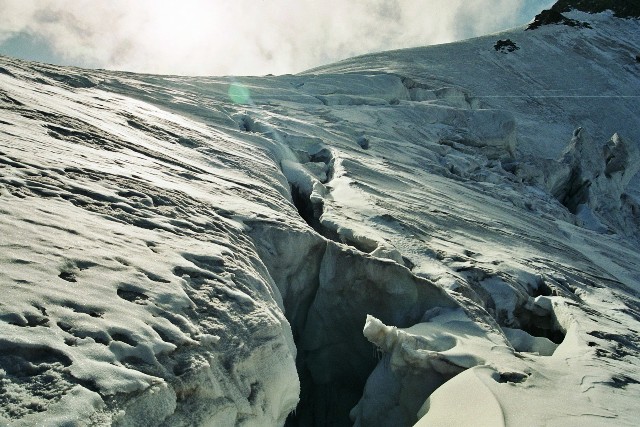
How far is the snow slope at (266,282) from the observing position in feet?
7.80

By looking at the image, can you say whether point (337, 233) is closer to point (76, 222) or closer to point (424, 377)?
point (424, 377)

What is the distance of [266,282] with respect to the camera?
3963 mm

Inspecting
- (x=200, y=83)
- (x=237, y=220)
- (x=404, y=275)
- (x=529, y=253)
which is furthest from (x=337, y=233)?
(x=200, y=83)

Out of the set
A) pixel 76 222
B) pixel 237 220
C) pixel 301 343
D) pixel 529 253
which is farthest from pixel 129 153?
pixel 529 253

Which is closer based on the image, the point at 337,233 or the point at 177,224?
the point at 177,224

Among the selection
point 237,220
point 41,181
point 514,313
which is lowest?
point 514,313

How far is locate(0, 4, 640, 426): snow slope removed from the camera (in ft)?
7.80

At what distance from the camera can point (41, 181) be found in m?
3.52

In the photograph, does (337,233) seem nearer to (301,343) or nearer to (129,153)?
(301,343)

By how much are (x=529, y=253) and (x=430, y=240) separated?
5.80 feet

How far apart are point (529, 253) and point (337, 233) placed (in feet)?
10.4

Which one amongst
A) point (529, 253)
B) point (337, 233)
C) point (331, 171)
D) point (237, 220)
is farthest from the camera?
point (331, 171)

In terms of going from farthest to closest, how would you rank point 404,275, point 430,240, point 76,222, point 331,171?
point 331,171, point 430,240, point 404,275, point 76,222

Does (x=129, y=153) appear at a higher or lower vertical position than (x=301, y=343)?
higher
